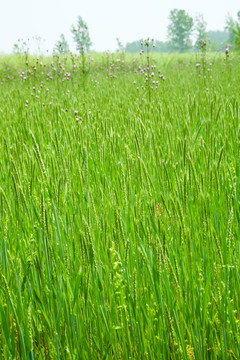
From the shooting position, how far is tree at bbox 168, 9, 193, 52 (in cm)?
6422

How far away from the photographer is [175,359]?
101 cm

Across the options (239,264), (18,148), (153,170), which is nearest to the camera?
(239,264)

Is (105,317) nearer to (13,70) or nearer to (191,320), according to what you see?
(191,320)

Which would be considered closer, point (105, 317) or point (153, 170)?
point (105, 317)

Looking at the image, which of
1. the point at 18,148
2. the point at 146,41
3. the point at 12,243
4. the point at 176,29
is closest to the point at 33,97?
the point at 146,41

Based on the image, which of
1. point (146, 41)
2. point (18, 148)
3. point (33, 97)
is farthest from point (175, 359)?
point (33, 97)

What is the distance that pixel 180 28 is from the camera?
65.1 metres

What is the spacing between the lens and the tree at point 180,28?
64219mm

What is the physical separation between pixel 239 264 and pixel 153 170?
79 centimetres

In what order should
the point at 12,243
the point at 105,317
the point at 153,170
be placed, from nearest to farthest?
the point at 105,317 < the point at 12,243 < the point at 153,170

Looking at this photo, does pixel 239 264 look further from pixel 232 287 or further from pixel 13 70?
pixel 13 70

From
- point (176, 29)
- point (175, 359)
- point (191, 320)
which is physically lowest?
point (175, 359)

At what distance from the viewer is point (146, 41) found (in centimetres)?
472

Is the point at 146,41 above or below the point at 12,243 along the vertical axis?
above
